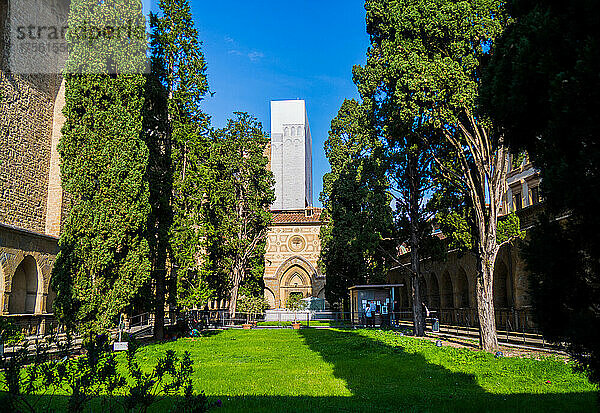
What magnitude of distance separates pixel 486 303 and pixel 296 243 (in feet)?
110

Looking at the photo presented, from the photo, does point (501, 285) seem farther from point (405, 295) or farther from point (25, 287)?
→ point (25, 287)

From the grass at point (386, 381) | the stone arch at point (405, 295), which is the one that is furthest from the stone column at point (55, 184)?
the stone arch at point (405, 295)

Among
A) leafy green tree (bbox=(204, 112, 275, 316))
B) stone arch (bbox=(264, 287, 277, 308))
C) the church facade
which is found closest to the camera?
the church facade

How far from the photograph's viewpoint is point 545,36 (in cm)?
463

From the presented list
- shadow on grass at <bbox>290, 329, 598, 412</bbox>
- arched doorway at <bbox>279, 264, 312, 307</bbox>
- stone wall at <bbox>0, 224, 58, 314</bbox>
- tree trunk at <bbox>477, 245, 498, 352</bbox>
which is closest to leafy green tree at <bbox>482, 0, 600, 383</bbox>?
shadow on grass at <bbox>290, 329, 598, 412</bbox>

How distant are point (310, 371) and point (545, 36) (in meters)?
8.20

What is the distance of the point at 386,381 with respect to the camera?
9.30m

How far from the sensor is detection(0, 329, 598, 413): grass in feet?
22.9

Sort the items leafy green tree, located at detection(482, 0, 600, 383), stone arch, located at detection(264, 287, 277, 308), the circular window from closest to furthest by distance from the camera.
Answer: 1. leafy green tree, located at detection(482, 0, 600, 383)
2. stone arch, located at detection(264, 287, 277, 308)
3. the circular window

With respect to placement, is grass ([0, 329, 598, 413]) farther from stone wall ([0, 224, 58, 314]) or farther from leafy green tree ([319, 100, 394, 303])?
leafy green tree ([319, 100, 394, 303])

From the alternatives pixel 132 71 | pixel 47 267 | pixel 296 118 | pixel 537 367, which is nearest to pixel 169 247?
pixel 47 267

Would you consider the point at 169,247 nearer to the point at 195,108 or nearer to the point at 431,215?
the point at 195,108

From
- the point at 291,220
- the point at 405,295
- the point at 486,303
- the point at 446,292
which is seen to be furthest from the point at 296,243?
the point at 486,303

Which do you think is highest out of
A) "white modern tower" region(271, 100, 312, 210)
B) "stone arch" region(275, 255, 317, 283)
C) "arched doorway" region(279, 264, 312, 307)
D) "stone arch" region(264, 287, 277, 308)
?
"white modern tower" region(271, 100, 312, 210)
